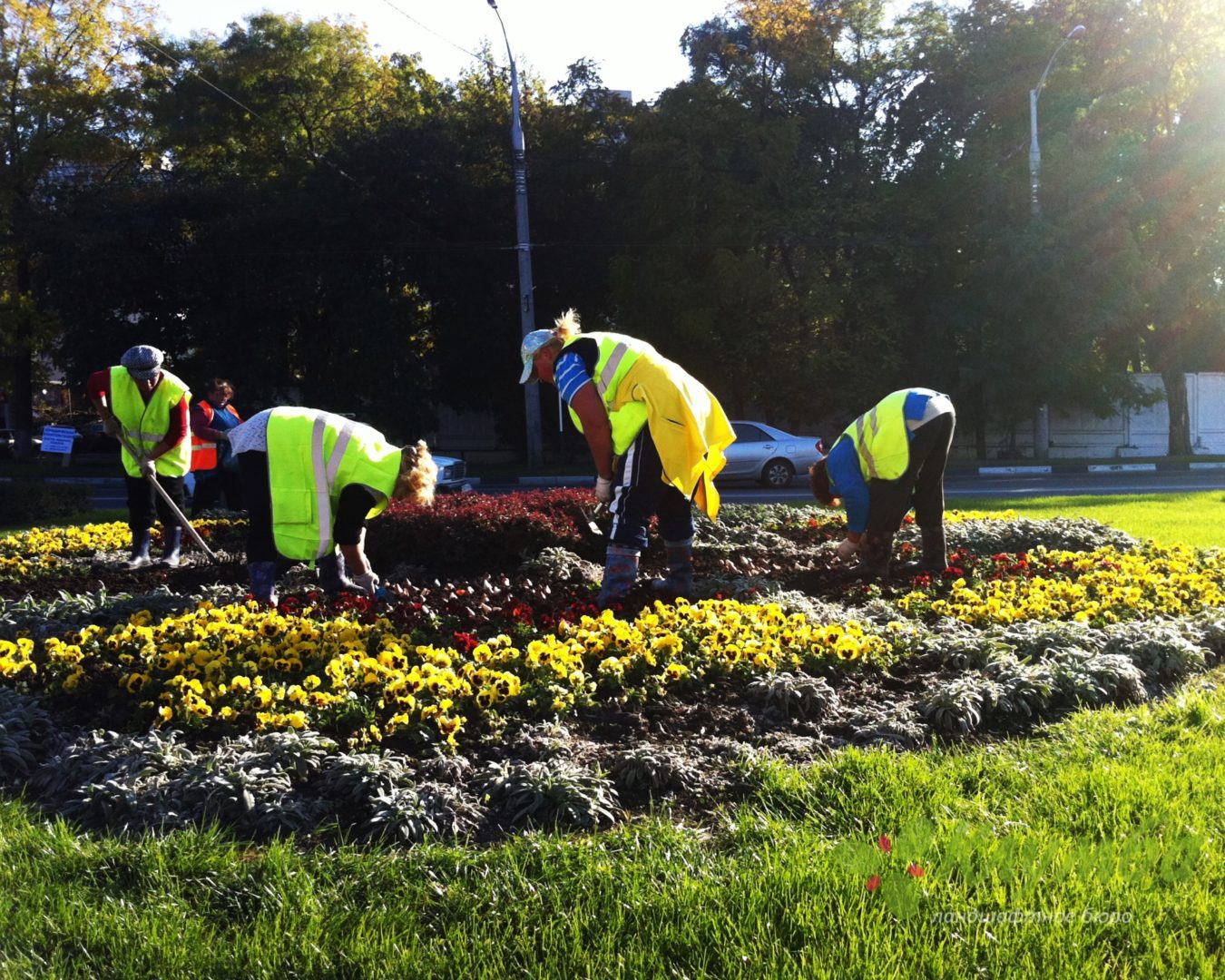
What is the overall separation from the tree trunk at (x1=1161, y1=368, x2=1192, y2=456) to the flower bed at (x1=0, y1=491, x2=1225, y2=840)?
2224 cm

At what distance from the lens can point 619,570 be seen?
6168 millimetres

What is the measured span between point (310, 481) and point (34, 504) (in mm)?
7346

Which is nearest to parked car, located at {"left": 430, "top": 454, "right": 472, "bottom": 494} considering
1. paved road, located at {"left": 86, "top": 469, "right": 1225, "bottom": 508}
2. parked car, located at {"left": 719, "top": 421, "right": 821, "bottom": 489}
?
paved road, located at {"left": 86, "top": 469, "right": 1225, "bottom": 508}

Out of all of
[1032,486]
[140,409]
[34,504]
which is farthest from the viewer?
[1032,486]

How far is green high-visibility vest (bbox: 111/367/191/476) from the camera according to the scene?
320 inches

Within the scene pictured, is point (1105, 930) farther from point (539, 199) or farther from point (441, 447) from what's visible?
point (441, 447)

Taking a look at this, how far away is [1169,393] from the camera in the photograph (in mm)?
27375

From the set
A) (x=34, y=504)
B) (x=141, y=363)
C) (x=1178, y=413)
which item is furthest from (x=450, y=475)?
(x=1178, y=413)

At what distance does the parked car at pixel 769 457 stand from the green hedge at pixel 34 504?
1156 cm

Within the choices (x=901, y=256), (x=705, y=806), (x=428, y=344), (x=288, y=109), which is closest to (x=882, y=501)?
(x=705, y=806)

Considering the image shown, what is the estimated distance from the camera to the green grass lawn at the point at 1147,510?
31.9ft

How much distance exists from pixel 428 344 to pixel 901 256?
10729 mm

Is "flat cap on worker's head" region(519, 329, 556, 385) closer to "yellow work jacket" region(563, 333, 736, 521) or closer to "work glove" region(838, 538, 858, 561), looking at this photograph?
"yellow work jacket" region(563, 333, 736, 521)

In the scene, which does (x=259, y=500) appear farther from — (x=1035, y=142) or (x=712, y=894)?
(x=1035, y=142)
